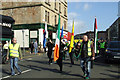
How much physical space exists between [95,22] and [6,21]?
6896mm

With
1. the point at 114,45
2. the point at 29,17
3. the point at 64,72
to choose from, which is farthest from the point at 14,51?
the point at 29,17

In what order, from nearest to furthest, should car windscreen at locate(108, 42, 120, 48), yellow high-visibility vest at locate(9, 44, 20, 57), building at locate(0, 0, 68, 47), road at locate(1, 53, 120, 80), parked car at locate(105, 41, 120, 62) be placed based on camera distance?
road at locate(1, 53, 120, 80) < yellow high-visibility vest at locate(9, 44, 20, 57) < parked car at locate(105, 41, 120, 62) < car windscreen at locate(108, 42, 120, 48) < building at locate(0, 0, 68, 47)

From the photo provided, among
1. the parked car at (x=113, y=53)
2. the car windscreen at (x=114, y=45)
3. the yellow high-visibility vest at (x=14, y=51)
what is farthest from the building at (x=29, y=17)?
the yellow high-visibility vest at (x=14, y=51)

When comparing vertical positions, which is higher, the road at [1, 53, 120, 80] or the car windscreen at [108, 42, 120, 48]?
the car windscreen at [108, 42, 120, 48]

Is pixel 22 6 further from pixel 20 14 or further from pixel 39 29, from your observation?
pixel 39 29

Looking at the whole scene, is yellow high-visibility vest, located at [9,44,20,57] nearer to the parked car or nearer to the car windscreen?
the parked car

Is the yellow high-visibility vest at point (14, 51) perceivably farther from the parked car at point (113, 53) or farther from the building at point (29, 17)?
the building at point (29, 17)

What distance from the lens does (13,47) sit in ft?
21.5

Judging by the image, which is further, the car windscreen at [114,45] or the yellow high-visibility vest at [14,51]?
the car windscreen at [114,45]

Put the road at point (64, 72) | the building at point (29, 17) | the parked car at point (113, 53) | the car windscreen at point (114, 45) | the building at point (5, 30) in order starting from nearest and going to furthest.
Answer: the road at point (64, 72)
the parked car at point (113, 53)
the building at point (5, 30)
the car windscreen at point (114, 45)
the building at point (29, 17)

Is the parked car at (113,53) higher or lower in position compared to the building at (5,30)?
lower

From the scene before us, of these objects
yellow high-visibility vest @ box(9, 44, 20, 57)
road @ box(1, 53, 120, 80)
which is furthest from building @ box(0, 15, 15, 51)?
yellow high-visibility vest @ box(9, 44, 20, 57)

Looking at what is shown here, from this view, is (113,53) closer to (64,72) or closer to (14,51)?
(64,72)

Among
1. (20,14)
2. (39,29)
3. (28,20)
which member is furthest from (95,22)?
(20,14)
